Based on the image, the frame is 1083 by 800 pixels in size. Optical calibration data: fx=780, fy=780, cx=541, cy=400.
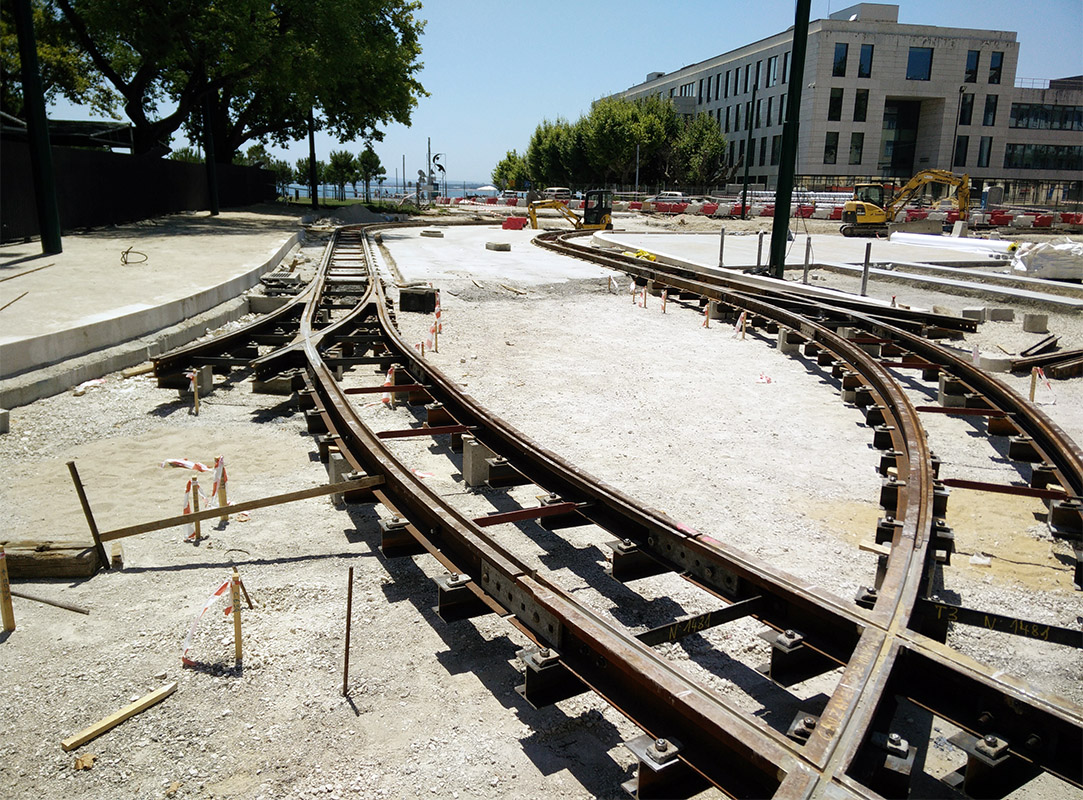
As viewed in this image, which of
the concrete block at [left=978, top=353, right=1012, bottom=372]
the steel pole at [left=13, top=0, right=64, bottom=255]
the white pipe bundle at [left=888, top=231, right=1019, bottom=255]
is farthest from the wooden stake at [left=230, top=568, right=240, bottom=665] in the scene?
the white pipe bundle at [left=888, top=231, right=1019, bottom=255]

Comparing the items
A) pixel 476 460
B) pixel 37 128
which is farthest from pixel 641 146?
pixel 476 460

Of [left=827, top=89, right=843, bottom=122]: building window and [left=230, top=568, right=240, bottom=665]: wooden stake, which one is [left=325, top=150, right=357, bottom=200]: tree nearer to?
[left=827, top=89, right=843, bottom=122]: building window

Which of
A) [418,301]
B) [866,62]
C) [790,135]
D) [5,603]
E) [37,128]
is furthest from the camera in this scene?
[866,62]

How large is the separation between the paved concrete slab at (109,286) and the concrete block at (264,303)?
49cm

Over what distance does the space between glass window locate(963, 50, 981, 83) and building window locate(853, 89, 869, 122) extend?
1124cm

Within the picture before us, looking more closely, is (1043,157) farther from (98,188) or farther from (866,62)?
(98,188)

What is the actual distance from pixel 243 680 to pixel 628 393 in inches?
243

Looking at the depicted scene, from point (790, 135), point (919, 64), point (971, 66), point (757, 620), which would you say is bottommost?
point (757, 620)

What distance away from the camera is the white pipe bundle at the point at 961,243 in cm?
2818

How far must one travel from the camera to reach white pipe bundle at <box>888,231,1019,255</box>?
28183 mm

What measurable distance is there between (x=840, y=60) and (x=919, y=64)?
8.99 m

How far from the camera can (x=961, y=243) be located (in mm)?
30500

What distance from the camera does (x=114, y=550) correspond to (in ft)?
15.5

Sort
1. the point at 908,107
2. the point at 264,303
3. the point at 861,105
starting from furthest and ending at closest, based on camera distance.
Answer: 1. the point at 908,107
2. the point at 861,105
3. the point at 264,303
